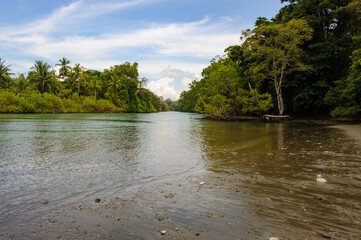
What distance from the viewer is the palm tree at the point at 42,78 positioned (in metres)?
63.4

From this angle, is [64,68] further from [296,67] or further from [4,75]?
[296,67]

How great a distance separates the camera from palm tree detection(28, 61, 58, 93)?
2495 inches

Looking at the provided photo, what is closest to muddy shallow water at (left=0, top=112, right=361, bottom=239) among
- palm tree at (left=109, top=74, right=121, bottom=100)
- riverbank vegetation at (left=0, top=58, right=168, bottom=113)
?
riverbank vegetation at (left=0, top=58, right=168, bottom=113)

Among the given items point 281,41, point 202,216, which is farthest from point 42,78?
point 202,216

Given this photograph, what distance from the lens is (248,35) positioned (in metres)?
30.0

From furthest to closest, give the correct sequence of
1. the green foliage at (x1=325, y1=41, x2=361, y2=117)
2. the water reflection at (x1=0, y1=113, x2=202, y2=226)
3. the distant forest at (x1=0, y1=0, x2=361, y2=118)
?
the distant forest at (x1=0, y1=0, x2=361, y2=118)
the green foliage at (x1=325, y1=41, x2=361, y2=117)
the water reflection at (x1=0, y1=113, x2=202, y2=226)

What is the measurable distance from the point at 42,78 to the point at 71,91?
11.9 meters

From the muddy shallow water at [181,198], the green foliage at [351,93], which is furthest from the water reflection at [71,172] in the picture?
the green foliage at [351,93]

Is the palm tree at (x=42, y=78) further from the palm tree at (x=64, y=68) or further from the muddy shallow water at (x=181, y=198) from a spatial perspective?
the muddy shallow water at (x=181, y=198)

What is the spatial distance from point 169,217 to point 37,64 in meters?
75.3

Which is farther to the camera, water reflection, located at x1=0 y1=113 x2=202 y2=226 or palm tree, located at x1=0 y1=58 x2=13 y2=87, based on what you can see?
palm tree, located at x1=0 y1=58 x2=13 y2=87

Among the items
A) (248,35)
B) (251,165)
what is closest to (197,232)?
(251,165)

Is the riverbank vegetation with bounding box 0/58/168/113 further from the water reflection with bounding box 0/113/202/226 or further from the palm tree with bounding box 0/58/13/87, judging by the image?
the water reflection with bounding box 0/113/202/226

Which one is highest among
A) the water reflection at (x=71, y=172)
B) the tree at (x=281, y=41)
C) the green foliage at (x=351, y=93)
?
the tree at (x=281, y=41)
